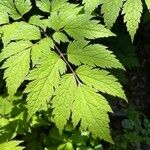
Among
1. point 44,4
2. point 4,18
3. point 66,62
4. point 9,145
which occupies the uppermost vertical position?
point 44,4

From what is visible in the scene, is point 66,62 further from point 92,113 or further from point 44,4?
point 44,4

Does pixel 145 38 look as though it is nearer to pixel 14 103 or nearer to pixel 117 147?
pixel 117 147

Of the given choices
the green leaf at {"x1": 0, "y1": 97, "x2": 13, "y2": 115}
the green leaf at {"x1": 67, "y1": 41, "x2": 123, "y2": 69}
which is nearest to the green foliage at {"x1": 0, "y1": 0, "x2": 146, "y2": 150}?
the green leaf at {"x1": 67, "y1": 41, "x2": 123, "y2": 69}

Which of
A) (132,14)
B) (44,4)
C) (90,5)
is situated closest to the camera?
(132,14)

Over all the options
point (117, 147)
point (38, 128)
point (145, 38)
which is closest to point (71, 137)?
point (38, 128)

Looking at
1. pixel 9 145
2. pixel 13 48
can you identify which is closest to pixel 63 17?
pixel 13 48

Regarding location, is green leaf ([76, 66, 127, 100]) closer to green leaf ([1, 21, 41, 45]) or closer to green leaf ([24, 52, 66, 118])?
green leaf ([24, 52, 66, 118])

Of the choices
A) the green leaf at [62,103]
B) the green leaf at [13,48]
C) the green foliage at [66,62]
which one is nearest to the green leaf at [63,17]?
the green foliage at [66,62]
